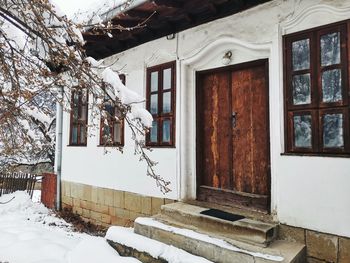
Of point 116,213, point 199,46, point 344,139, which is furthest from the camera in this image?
point 116,213

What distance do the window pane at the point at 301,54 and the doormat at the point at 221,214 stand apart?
6.60ft

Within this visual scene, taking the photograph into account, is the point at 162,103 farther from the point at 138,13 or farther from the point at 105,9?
the point at 105,9

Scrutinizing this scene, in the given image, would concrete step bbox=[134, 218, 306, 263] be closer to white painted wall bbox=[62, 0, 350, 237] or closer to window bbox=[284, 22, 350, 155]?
white painted wall bbox=[62, 0, 350, 237]

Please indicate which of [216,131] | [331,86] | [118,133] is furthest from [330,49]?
[118,133]

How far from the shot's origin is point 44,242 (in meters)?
4.64

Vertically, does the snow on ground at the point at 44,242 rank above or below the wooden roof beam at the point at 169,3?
below

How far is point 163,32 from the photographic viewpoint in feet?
16.8

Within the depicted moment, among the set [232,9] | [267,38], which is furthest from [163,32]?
[267,38]

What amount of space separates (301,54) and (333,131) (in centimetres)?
101

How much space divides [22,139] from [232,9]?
133 inches

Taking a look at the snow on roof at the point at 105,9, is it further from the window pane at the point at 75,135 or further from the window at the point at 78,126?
the window pane at the point at 75,135

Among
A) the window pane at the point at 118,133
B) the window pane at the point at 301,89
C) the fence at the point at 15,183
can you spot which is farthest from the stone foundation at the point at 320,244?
the fence at the point at 15,183

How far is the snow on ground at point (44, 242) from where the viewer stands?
386 centimetres

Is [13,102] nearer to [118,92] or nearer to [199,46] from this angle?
[118,92]
